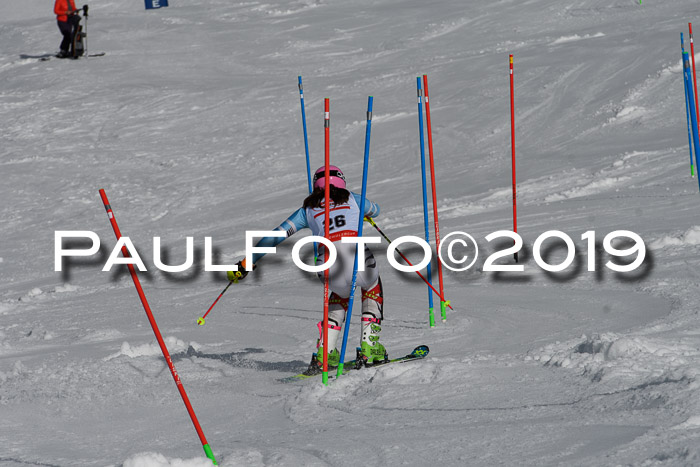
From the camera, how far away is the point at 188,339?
8508 mm

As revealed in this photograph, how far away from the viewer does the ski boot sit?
252 inches

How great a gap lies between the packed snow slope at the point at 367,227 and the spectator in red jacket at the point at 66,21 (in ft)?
3.56

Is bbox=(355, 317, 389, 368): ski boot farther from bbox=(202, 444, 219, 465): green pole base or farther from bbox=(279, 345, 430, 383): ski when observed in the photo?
bbox=(202, 444, 219, 465): green pole base

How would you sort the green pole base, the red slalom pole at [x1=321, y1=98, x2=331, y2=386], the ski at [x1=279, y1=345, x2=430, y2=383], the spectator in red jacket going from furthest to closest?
the spectator in red jacket → the ski at [x1=279, y1=345, x2=430, y2=383] → the red slalom pole at [x1=321, y1=98, x2=331, y2=386] → the green pole base

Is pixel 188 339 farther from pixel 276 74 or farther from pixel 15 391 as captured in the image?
pixel 276 74

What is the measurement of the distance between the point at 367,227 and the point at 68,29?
15194 mm

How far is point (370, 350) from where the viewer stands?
6434mm

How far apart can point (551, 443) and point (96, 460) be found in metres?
2.29

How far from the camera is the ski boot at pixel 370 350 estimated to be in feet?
21.0

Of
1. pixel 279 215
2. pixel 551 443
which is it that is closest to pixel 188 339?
pixel 551 443
